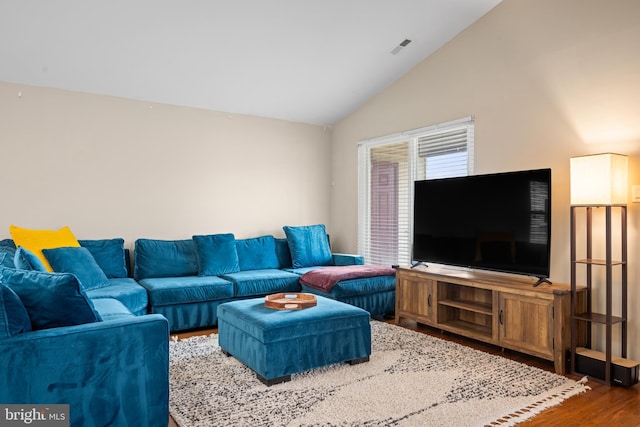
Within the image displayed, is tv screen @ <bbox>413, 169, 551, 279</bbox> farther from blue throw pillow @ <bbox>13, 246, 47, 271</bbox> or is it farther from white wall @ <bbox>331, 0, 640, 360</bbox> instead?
blue throw pillow @ <bbox>13, 246, 47, 271</bbox>

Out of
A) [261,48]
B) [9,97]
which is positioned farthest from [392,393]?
[9,97]

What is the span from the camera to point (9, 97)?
4270 millimetres

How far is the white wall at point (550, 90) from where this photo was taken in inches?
126

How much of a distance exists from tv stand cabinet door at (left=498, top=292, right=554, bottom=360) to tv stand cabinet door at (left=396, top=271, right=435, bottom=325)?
0.75 meters

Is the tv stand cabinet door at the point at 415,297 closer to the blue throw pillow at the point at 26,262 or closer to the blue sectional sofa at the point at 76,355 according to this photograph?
the blue sectional sofa at the point at 76,355

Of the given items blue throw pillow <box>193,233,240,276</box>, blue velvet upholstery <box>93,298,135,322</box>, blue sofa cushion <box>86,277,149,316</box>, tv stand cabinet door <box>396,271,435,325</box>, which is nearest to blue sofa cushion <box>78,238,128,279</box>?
blue sofa cushion <box>86,277,149,316</box>

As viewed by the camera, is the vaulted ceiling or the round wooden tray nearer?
the round wooden tray

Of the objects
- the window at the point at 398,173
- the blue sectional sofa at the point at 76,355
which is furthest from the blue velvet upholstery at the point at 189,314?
the window at the point at 398,173

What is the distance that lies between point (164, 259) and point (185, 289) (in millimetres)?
682

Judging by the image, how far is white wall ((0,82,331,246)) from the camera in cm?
437

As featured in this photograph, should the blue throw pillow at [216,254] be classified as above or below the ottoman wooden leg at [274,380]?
above

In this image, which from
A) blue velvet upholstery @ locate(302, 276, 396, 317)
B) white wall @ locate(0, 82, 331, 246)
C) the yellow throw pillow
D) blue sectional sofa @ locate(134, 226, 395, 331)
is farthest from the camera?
blue velvet upholstery @ locate(302, 276, 396, 317)

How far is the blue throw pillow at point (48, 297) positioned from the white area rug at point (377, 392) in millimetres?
805

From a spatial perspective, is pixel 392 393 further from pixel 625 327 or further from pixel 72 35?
pixel 72 35
